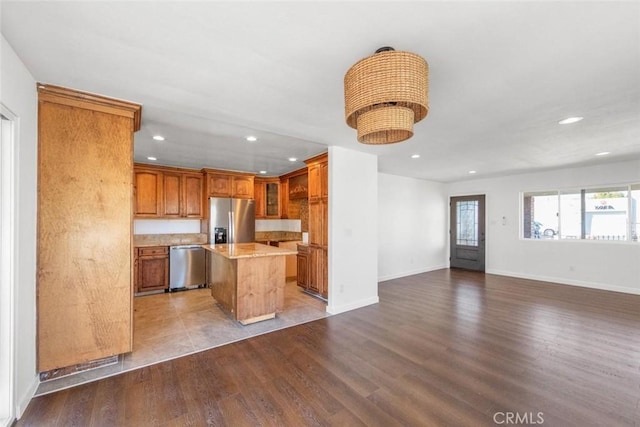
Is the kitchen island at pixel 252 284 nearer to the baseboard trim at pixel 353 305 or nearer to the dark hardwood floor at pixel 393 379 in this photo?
the dark hardwood floor at pixel 393 379

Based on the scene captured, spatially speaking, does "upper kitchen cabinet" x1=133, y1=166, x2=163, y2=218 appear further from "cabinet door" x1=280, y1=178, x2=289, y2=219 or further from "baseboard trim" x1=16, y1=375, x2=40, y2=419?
"baseboard trim" x1=16, y1=375, x2=40, y2=419

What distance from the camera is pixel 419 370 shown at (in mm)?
2504

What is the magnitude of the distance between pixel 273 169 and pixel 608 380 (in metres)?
5.67

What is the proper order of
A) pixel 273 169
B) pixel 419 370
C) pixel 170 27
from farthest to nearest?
A: 1. pixel 273 169
2. pixel 419 370
3. pixel 170 27

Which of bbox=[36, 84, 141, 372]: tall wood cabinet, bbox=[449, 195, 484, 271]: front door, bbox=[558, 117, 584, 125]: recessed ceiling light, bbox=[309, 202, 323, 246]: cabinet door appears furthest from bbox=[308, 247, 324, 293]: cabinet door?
bbox=[449, 195, 484, 271]: front door

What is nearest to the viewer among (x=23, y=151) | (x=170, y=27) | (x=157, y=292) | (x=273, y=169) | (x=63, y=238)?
(x=170, y=27)

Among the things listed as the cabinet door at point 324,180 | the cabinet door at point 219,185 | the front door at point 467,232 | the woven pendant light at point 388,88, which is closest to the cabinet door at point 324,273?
the cabinet door at point 324,180

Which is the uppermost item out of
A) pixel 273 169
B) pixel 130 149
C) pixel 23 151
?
pixel 273 169

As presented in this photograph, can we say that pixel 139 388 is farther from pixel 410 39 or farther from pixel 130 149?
pixel 410 39

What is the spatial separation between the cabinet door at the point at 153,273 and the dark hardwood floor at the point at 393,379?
9.63 ft

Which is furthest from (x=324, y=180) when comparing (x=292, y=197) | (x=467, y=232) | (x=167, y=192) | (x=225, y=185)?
(x=467, y=232)

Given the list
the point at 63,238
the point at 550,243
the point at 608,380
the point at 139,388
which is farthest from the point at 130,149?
the point at 550,243

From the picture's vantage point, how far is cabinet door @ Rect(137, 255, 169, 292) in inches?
195

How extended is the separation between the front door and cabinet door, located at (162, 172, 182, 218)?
23.9 feet
